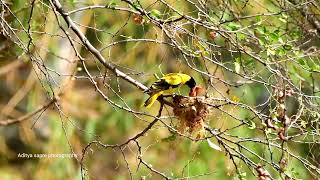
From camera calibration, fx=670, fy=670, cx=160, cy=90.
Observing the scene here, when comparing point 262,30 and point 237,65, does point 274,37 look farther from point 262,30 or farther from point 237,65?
point 237,65

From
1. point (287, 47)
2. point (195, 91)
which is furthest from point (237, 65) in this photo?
point (287, 47)

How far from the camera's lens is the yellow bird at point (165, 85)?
2.45m

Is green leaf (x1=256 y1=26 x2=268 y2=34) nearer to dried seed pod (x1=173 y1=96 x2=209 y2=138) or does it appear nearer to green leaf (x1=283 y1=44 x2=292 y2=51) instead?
green leaf (x1=283 y1=44 x2=292 y2=51)

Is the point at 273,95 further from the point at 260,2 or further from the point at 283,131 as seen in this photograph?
the point at 260,2

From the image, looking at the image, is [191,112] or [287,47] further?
[287,47]

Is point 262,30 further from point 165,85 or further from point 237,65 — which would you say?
point 165,85

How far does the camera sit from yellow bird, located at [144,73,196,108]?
2451 mm

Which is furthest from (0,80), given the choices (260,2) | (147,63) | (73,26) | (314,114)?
(314,114)

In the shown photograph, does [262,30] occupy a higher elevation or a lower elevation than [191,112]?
higher

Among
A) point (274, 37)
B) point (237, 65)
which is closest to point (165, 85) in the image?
point (237, 65)

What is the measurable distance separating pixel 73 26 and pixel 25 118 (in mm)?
2268

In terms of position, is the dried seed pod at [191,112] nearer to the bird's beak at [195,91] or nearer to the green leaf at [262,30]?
the bird's beak at [195,91]

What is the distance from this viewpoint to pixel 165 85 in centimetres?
246

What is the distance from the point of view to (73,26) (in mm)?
2500
